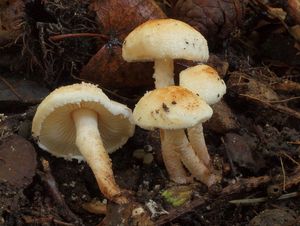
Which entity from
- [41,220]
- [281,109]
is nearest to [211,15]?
[281,109]

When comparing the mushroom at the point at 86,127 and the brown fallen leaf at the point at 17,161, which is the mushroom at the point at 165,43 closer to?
the mushroom at the point at 86,127

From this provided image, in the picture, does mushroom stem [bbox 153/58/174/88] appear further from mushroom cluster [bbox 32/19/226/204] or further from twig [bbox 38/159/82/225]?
twig [bbox 38/159/82/225]

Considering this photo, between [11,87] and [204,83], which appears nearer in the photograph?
[204,83]

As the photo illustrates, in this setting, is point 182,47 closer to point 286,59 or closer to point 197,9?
point 197,9

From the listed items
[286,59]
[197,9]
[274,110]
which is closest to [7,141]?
[197,9]

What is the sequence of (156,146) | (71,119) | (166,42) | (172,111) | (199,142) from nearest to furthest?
(172,111), (166,42), (199,142), (71,119), (156,146)

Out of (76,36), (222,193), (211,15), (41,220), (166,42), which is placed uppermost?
(166,42)

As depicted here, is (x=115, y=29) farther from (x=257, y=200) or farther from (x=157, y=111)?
(x=257, y=200)
